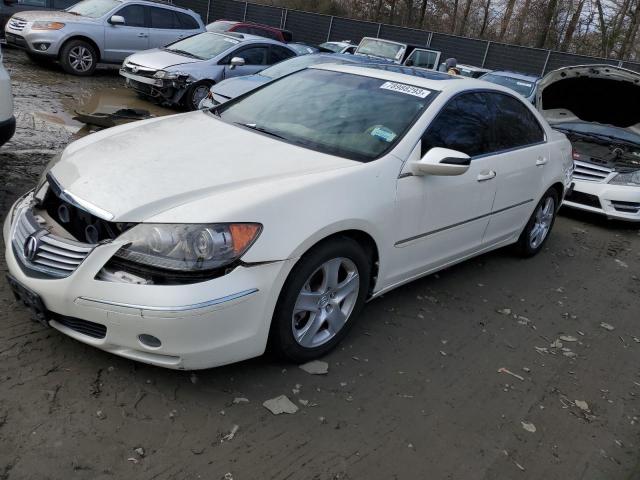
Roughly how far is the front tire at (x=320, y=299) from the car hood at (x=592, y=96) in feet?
18.4

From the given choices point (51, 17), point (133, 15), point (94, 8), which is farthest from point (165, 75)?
point (94, 8)

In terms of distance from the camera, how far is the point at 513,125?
4785 mm

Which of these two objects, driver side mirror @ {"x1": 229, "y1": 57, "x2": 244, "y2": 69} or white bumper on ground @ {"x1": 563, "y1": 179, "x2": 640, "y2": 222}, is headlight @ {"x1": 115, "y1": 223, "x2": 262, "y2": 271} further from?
driver side mirror @ {"x1": 229, "y1": 57, "x2": 244, "y2": 69}

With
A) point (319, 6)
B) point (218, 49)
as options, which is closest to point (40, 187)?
point (218, 49)

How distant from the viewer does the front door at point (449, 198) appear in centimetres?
362

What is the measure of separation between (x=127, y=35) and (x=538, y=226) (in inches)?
409

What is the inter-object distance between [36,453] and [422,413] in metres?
1.85

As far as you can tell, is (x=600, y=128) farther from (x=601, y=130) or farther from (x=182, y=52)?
(x=182, y=52)

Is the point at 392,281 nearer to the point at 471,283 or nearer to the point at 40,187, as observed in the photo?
the point at 471,283

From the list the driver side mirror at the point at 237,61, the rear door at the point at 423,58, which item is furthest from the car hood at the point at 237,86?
the rear door at the point at 423,58

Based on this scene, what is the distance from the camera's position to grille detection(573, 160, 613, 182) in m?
7.46

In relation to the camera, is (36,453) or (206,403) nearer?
(36,453)

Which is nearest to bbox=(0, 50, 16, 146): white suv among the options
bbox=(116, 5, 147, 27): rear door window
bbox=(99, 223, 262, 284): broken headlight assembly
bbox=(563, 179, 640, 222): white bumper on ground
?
bbox=(99, 223, 262, 284): broken headlight assembly

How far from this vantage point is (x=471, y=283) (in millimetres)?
4859
